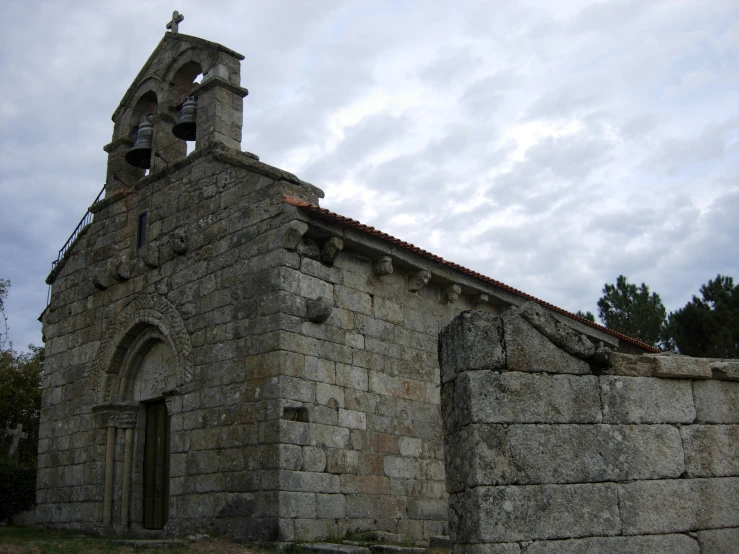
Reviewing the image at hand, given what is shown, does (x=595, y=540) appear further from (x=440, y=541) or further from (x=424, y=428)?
(x=424, y=428)

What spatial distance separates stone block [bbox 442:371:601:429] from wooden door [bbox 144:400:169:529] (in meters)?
7.01

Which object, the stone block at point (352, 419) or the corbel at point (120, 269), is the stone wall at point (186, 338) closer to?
the corbel at point (120, 269)

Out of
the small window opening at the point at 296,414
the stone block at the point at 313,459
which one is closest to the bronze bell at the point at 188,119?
the small window opening at the point at 296,414

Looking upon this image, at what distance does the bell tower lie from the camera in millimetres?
11312

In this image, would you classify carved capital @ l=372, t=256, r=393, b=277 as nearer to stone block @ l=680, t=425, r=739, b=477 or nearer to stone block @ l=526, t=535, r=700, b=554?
stone block @ l=680, t=425, r=739, b=477

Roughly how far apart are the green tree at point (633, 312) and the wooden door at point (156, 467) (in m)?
22.7

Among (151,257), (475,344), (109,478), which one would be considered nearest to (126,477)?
(109,478)

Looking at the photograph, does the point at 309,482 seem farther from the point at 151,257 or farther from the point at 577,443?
the point at 577,443

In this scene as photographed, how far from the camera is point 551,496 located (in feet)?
16.5

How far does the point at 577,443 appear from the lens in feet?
17.0

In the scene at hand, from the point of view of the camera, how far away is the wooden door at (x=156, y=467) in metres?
11.0

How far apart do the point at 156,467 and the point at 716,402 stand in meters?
8.34

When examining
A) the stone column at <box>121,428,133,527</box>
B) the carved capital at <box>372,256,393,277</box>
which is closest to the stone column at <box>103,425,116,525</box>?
the stone column at <box>121,428,133,527</box>

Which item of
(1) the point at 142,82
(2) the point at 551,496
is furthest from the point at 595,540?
(1) the point at 142,82
